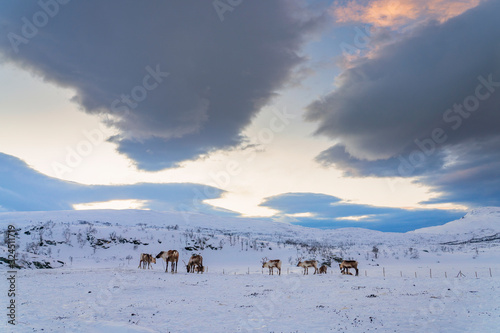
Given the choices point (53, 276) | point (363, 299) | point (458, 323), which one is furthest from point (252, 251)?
point (458, 323)

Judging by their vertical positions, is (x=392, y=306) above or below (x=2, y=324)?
below

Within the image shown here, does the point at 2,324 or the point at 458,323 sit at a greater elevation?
the point at 2,324

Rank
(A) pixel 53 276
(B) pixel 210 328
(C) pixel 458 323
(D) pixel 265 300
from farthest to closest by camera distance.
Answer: (A) pixel 53 276
(D) pixel 265 300
(C) pixel 458 323
(B) pixel 210 328

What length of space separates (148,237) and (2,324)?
55151 mm

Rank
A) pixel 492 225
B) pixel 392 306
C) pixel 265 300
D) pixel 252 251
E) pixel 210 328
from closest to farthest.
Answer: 1. pixel 210 328
2. pixel 392 306
3. pixel 265 300
4. pixel 252 251
5. pixel 492 225

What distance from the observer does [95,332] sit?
42.1 feet

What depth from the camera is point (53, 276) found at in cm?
2978

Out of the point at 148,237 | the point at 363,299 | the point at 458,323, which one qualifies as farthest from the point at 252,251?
the point at 458,323

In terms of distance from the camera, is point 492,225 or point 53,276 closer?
point 53,276

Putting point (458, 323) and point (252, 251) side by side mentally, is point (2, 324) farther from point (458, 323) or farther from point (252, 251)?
point (252, 251)

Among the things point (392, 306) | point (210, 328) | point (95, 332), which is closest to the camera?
point (95, 332)

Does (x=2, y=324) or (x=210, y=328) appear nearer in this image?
(x=2, y=324)

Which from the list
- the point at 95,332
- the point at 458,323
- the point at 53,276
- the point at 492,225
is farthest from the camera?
the point at 492,225

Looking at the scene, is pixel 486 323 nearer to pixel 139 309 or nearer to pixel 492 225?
pixel 139 309
